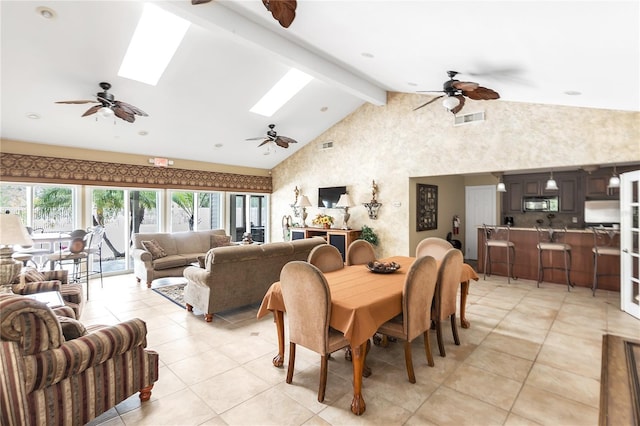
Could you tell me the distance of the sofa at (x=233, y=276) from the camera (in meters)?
3.97

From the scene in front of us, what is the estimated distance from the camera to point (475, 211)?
28.9ft

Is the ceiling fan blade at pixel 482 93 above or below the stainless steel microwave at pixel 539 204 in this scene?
above

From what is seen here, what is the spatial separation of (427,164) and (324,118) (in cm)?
282

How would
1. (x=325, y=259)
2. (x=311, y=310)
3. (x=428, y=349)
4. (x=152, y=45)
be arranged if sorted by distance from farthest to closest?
1. (x=152, y=45)
2. (x=325, y=259)
3. (x=428, y=349)
4. (x=311, y=310)

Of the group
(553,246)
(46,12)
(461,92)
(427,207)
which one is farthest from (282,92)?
(553,246)

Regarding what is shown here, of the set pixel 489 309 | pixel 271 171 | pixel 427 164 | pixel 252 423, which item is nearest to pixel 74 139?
pixel 271 171

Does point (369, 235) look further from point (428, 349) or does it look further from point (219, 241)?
point (428, 349)

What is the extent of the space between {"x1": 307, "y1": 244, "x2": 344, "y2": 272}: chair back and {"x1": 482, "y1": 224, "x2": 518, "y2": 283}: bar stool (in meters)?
4.21

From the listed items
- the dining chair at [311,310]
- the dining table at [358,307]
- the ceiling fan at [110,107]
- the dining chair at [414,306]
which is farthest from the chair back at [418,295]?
the ceiling fan at [110,107]

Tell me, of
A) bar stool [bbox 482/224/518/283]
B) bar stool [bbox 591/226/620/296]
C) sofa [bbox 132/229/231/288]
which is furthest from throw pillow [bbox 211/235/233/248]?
bar stool [bbox 591/226/620/296]

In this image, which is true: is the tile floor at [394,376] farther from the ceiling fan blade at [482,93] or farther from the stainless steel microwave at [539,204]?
the stainless steel microwave at [539,204]

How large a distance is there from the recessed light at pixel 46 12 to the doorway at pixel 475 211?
923 cm

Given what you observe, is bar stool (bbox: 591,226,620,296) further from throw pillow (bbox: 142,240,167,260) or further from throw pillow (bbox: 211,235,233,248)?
throw pillow (bbox: 142,240,167,260)

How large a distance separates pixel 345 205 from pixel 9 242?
5816mm
